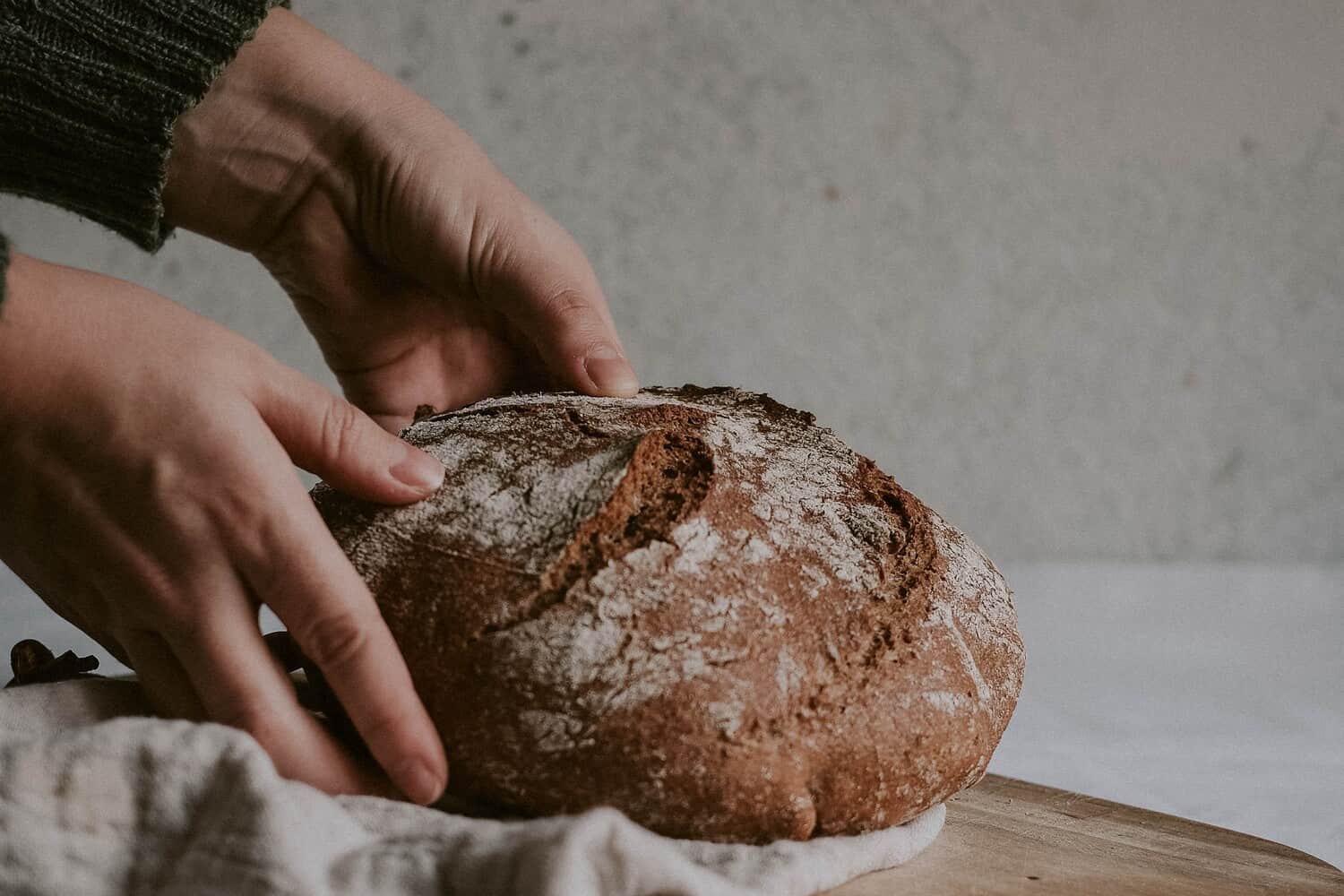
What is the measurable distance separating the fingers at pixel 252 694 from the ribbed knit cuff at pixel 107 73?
0.81m

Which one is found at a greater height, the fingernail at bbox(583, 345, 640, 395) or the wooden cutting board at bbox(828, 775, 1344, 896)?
the fingernail at bbox(583, 345, 640, 395)

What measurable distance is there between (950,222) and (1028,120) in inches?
13.1

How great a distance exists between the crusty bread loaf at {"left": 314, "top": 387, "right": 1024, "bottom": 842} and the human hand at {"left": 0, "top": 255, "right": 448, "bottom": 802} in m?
0.09

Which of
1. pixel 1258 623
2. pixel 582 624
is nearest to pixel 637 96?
pixel 1258 623

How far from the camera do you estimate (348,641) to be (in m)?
1.16

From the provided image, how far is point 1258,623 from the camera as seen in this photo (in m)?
2.95

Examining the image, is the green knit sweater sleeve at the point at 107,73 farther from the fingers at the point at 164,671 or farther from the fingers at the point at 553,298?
the fingers at the point at 164,671

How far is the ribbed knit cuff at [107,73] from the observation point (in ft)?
5.23

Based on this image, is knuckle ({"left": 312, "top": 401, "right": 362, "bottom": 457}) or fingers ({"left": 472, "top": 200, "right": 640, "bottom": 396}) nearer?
knuckle ({"left": 312, "top": 401, "right": 362, "bottom": 457})

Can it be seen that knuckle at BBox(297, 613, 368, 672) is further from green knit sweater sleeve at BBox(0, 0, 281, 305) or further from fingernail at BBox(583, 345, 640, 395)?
green knit sweater sleeve at BBox(0, 0, 281, 305)

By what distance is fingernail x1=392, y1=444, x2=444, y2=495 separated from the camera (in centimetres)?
128

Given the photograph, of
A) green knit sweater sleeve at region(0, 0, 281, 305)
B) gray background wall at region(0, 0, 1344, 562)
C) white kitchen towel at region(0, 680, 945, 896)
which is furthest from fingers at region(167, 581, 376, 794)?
gray background wall at region(0, 0, 1344, 562)

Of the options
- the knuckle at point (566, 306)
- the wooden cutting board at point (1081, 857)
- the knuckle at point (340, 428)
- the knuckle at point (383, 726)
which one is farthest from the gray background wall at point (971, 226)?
the knuckle at point (383, 726)

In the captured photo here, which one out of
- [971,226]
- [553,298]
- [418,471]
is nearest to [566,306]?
[553,298]
